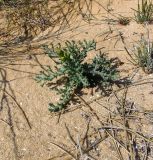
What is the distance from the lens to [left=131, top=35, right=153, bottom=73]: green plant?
3.21 m

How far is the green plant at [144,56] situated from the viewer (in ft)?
10.5

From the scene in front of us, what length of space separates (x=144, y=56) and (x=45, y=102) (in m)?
0.80

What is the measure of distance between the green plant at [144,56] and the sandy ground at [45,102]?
5cm

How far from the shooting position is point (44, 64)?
343 cm

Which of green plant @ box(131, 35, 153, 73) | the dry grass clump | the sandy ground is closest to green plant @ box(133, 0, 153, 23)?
the sandy ground

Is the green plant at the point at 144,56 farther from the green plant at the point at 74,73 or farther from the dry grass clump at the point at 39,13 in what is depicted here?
the dry grass clump at the point at 39,13

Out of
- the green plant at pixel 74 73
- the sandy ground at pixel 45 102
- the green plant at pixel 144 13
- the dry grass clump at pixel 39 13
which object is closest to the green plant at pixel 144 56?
the sandy ground at pixel 45 102

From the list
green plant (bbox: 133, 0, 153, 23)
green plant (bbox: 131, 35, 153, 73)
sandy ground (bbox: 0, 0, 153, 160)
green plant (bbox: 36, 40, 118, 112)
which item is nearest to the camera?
sandy ground (bbox: 0, 0, 153, 160)

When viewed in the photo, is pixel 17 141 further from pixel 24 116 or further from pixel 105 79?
pixel 105 79

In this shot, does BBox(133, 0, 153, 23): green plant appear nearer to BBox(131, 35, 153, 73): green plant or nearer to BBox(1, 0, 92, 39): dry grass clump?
BBox(131, 35, 153, 73): green plant

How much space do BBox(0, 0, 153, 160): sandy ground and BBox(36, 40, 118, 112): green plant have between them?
0.09 metres

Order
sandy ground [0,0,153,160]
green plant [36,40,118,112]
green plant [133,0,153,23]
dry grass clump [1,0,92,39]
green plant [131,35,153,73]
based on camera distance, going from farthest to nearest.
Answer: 1. dry grass clump [1,0,92,39]
2. green plant [133,0,153,23]
3. green plant [131,35,153,73]
4. green plant [36,40,118,112]
5. sandy ground [0,0,153,160]

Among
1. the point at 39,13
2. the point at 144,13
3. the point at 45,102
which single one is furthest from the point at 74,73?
the point at 39,13

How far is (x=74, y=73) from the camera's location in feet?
10.1
